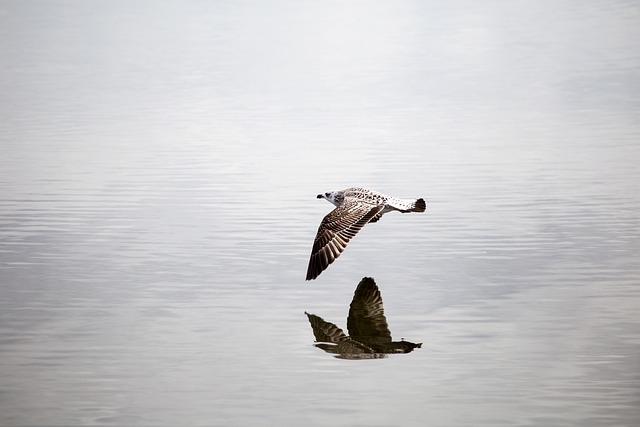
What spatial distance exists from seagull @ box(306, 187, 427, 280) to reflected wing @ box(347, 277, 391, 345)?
0.45 m

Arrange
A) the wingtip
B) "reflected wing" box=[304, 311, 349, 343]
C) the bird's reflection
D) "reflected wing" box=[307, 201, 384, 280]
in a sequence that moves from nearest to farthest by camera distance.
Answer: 1. the bird's reflection
2. "reflected wing" box=[304, 311, 349, 343]
3. "reflected wing" box=[307, 201, 384, 280]
4. the wingtip

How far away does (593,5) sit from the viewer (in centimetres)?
4872

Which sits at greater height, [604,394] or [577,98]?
[577,98]

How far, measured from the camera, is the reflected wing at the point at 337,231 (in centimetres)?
1193

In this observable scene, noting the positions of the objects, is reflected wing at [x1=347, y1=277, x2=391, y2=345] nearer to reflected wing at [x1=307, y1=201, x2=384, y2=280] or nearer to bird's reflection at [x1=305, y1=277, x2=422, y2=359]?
bird's reflection at [x1=305, y1=277, x2=422, y2=359]

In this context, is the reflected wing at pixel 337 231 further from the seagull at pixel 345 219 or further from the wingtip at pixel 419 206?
the wingtip at pixel 419 206

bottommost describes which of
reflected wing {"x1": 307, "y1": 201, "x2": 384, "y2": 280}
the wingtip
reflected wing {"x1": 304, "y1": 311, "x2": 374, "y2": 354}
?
reflected wing {"x1": 304, "y1": 311, "x2": 374, "y2": 354}

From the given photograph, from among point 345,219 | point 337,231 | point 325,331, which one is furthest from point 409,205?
point 325,331

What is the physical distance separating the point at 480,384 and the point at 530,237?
17.1 ft

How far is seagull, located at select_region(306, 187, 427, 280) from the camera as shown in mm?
11992

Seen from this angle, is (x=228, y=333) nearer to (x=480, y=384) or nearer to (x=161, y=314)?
(x=161, y=314)

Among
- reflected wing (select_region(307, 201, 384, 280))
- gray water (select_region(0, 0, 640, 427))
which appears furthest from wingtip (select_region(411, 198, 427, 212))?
gray water (select_region(0, 0, 640, 427))

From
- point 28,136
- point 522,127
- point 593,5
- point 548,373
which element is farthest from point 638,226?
point 593,5

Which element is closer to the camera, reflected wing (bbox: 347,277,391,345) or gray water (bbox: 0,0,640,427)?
gray water (bbox: 0,0,640,427)
